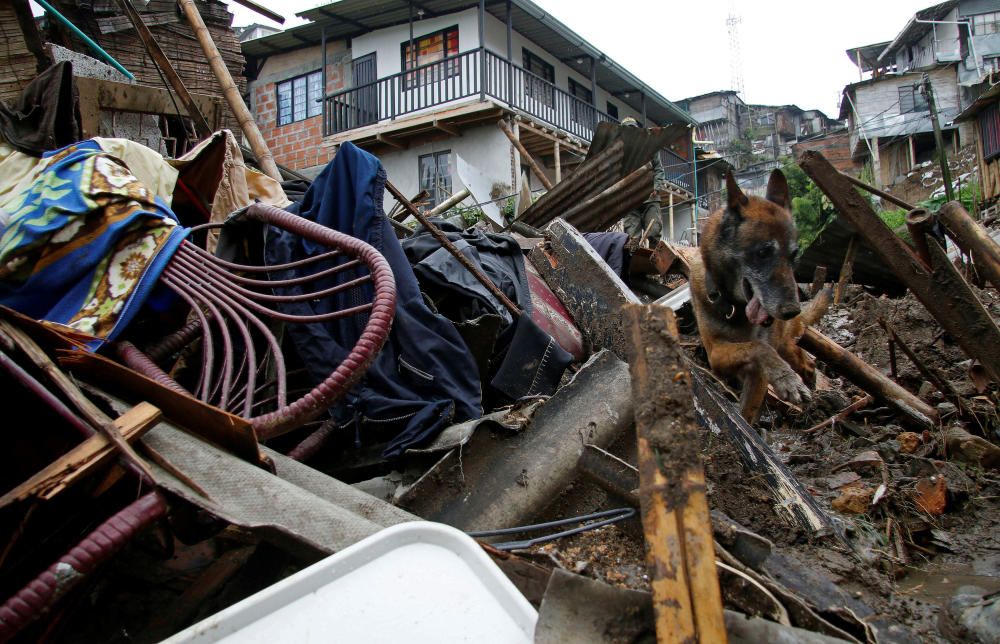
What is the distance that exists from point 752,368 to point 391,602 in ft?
12.1

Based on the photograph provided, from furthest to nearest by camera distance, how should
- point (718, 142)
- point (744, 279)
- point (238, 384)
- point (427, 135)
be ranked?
point (718, 142) → point (427, 135) → point (744, 279) → point (238, 384)

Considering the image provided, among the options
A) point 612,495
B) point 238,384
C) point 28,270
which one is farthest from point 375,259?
point 28,270

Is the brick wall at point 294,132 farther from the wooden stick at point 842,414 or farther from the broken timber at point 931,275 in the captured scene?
the broken timber at point 931,275

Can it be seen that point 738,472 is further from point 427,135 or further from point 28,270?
point 427,135

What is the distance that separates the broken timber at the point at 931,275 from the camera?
333 centimetres

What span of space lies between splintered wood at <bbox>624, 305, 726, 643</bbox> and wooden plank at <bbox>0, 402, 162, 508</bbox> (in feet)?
4.96

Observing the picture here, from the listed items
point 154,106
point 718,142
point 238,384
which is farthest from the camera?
point 718,142

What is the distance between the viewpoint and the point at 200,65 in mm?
8453

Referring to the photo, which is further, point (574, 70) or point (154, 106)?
point (574, 70)

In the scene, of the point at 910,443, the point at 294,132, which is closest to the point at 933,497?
the point at 910,443

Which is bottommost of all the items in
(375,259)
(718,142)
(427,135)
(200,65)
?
(375,259)

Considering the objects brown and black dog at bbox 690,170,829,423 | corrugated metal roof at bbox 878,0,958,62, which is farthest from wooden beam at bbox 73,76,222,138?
corrugated metal roof at bbox 878,0,958,62

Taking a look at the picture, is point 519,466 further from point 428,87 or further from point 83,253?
point 428,87

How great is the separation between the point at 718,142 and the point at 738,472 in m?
A: 41.1
